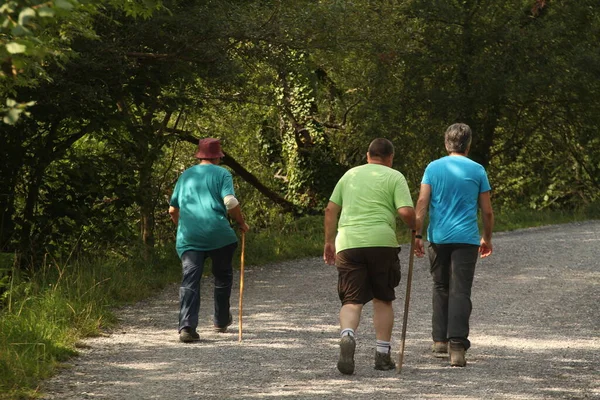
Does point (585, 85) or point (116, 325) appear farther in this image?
point (585, 85)

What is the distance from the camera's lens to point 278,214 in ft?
89.9

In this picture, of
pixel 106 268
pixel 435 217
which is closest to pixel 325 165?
pixel 106 268

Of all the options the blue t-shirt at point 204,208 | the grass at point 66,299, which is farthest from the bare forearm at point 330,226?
the grass at point 66,299

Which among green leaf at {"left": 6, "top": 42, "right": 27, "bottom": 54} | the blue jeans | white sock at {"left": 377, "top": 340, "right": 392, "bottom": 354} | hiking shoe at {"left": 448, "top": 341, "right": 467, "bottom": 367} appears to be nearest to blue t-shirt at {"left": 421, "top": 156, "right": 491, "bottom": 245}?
hiking shoe at {"left": 448, "top": 341, "right": 467, "bottom": 367}

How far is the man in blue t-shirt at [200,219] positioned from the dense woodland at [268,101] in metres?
1.48

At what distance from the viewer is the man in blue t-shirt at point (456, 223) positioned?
829 cm

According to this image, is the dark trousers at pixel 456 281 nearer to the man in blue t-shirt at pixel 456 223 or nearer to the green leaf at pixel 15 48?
the man in blue t-shirt at pixel 456 223

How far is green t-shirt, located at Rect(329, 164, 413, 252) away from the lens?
798cm

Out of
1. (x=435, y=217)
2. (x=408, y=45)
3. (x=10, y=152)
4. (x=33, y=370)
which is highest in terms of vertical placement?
(x=408, y=45)

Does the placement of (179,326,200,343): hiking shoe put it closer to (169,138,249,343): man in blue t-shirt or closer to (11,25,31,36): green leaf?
(169,138,249,343): man in blue t-shirt

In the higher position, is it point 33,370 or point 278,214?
point 278,214

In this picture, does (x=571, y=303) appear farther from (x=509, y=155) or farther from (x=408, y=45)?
(x=509, y=155)

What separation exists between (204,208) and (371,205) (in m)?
1.93

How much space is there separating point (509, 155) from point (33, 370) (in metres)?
20.8
